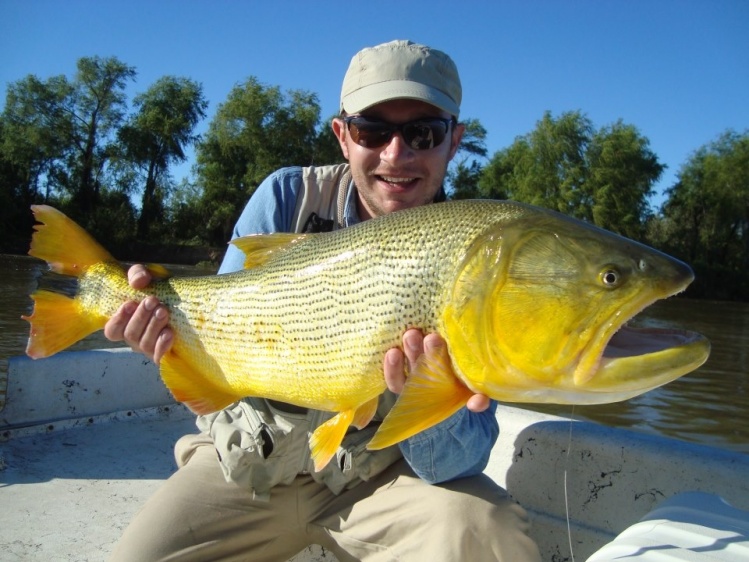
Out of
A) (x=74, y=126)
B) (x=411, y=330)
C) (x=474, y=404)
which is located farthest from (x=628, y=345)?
(x=74, y=126)

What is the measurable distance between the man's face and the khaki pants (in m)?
1.42

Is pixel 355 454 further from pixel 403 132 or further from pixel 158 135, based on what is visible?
pixel 158 135

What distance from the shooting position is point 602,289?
1873 millimetres

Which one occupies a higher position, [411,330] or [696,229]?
[696,229]

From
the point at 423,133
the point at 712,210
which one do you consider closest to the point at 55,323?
the point at 423,133

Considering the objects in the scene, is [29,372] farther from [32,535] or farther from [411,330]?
[411,330]

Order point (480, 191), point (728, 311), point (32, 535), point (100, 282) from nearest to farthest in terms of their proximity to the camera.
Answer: point (100, 282), point (32, 535), point (728, 311), point (480, 191)

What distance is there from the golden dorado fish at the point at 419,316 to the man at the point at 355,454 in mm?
119

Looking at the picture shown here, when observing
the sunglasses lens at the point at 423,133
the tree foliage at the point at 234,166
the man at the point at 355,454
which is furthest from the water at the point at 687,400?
the tree foliage at the point at 234,166

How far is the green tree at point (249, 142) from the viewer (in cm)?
5316

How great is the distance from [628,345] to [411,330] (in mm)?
716

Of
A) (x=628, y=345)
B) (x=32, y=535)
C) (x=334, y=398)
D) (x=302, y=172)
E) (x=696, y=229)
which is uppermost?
(x=696, y=229)

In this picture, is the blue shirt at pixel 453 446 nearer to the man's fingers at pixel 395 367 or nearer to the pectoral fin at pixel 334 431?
the pectoral fin at pixel 334 431

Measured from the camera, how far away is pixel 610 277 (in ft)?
6.15
